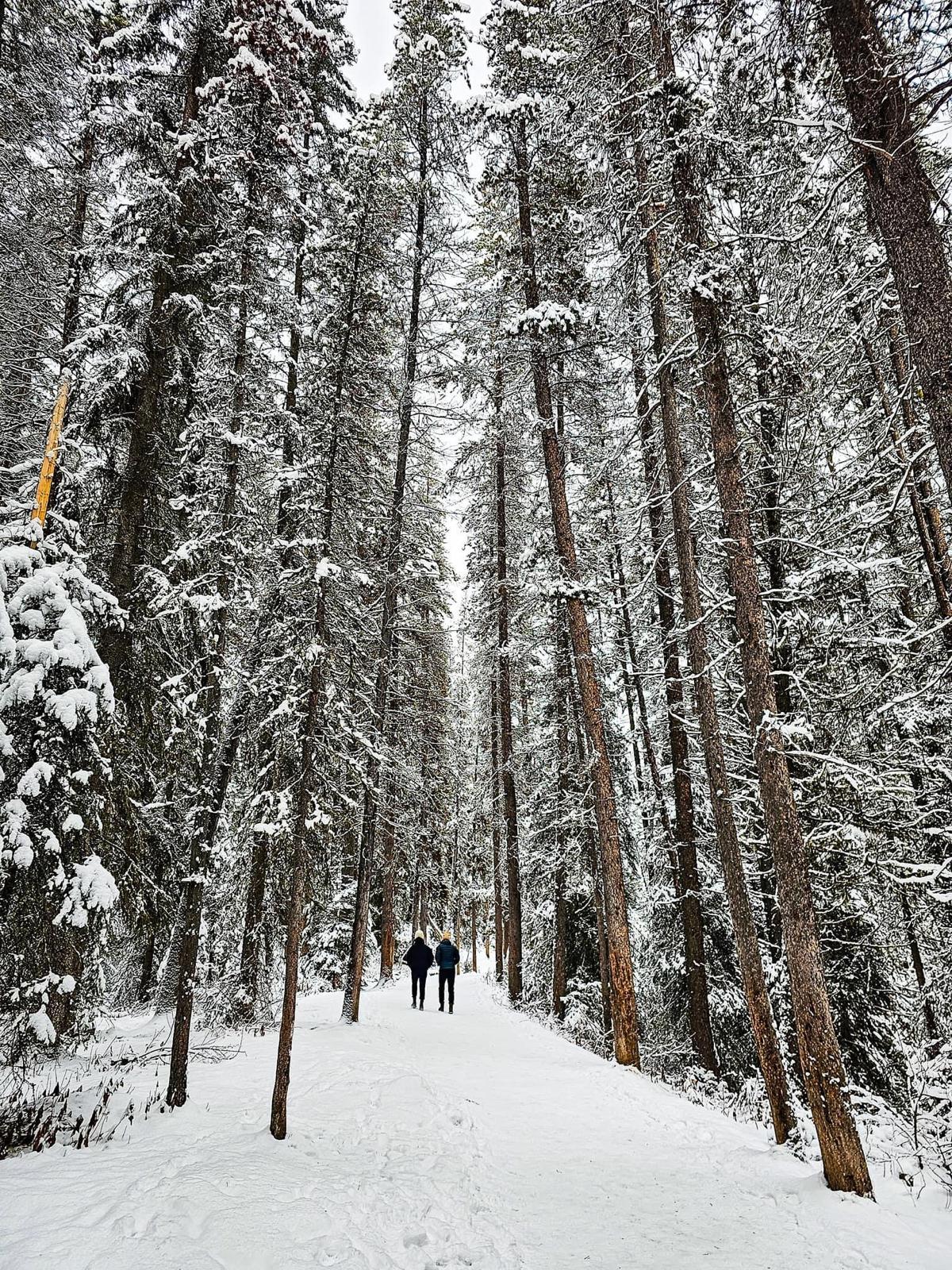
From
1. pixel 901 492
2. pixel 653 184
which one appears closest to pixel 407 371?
pixel 653 184

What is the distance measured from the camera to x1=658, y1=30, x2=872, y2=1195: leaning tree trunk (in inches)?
210

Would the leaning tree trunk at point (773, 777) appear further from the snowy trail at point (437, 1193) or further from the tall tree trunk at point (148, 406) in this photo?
the tall tree trunk at point (148, 406)

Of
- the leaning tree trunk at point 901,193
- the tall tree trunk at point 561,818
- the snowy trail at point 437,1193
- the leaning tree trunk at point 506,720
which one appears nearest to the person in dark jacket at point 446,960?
the leaning tree trunk at point 506,720

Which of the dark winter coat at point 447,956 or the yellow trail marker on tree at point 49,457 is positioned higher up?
the yellow trail marker on tree at point 49,457

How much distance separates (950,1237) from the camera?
4434 mm

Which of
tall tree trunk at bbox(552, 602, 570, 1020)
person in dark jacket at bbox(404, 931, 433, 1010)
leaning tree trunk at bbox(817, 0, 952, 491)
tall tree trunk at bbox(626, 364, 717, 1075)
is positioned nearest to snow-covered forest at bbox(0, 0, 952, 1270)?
leaning tree trunk at bbox(817, 0, 952, 491)

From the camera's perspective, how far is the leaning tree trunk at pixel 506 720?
18.1m

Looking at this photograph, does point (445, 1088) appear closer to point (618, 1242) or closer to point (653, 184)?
point (618, 1242)

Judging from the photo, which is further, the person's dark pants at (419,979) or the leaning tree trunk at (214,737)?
the person's dark pants at (419,979)

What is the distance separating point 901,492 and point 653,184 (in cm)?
572

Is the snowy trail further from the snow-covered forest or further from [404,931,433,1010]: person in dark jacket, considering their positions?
[404,931,433,1010]: person in dark jacket

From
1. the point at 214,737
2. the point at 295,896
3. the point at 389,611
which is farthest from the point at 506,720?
the point at 295,896

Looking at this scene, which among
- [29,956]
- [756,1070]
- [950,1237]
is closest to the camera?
[950,1237]

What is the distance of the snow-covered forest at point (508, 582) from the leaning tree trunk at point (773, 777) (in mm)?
44
